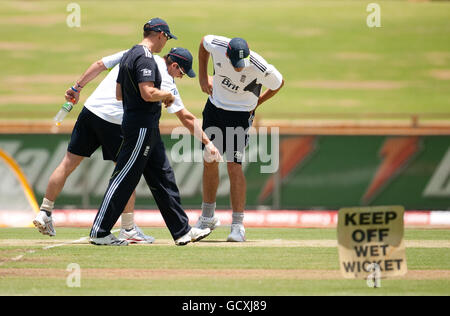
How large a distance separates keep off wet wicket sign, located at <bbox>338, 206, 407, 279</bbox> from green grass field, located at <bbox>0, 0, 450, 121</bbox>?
28773mm

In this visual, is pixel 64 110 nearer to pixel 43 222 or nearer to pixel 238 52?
pixel 43 222

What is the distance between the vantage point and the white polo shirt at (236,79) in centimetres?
1093

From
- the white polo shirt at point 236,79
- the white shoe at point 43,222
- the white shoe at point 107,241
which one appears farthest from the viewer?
the white polo shirt at point 236,79

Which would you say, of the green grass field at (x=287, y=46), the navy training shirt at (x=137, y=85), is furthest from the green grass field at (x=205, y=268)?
the green grass field at (x=287, y=46)

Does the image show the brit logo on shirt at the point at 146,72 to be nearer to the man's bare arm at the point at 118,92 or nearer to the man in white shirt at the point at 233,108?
the man's bare arm at the point at 118,92

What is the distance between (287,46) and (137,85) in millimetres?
38354

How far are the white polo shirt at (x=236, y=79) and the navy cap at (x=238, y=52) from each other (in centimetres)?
27

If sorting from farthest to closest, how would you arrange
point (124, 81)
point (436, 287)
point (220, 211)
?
point (220, 211)
point (124, 81)
point (436, 287)

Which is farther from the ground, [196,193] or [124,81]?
[196,193]

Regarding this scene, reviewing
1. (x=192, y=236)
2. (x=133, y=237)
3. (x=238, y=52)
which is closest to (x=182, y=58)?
(x=238, y=52)

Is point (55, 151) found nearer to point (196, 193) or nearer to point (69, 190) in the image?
point (69, 190)

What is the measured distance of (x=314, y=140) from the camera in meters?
16.6
